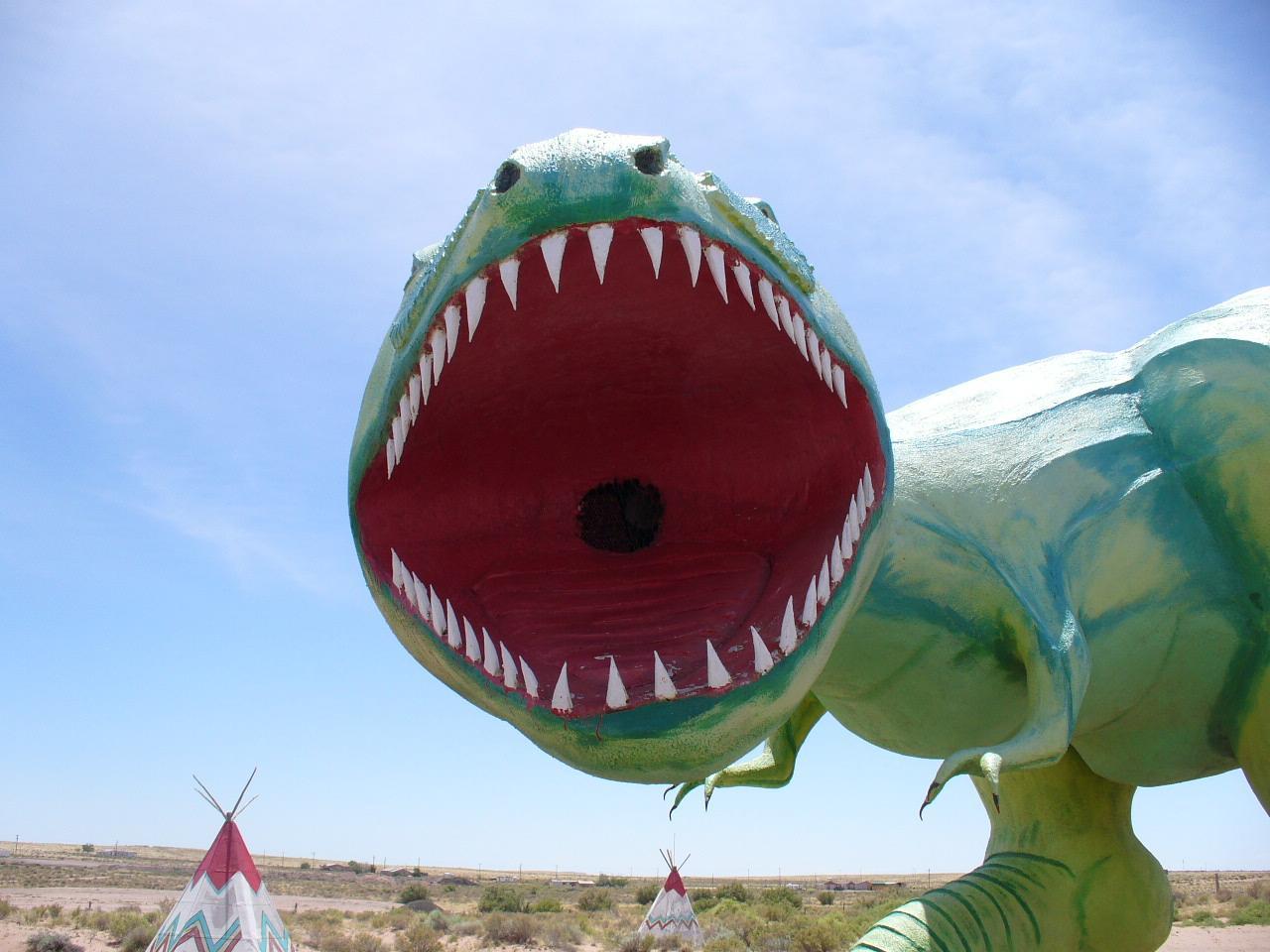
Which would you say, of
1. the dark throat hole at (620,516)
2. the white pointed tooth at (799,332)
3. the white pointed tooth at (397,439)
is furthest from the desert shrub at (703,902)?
the white pointed tooth at (799,332)

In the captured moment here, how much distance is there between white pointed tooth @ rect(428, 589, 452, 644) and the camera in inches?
105

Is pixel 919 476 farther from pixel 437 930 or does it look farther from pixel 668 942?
pixel 437 930

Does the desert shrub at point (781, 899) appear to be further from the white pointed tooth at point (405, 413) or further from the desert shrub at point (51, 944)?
the white pointed tooth at point (405, 413)

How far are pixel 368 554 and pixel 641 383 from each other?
976 millimetres

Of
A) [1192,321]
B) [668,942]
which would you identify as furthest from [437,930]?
[1192,321]

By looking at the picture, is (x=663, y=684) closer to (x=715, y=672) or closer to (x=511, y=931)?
(x=715, y=672)

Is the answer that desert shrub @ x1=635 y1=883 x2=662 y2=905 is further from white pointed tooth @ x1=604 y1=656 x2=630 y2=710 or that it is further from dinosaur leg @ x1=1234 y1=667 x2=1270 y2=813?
white pointed tooth @ x1=604 y1=656 x2=630 y2=710

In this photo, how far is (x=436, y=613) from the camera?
2.70 metres

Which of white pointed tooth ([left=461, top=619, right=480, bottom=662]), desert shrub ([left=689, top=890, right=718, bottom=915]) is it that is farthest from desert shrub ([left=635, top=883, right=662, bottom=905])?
white pointed tooth ([left=461, top=619, right=480, bottom=662])

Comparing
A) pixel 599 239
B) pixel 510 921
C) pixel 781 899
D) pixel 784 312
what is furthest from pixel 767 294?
pixel 781 899

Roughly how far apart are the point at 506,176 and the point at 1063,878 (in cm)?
351

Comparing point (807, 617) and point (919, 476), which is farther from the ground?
point (919, 476)

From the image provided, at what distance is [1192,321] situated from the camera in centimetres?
417

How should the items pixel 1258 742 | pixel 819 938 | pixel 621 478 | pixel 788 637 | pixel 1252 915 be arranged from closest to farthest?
pixel 788 637, pixel 621 478, pixel 1258 742, pixel 819 938, pixel 1252 915
